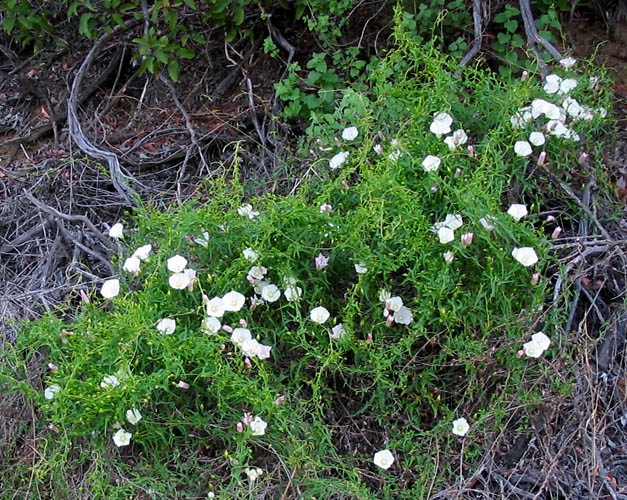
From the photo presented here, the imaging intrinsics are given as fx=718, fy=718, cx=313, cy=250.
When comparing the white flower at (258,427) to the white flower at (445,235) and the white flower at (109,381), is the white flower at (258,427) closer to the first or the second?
the white flower at (109,381)

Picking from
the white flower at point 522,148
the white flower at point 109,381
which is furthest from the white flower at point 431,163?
the white flower at point 109,381

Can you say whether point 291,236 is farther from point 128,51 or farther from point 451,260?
point 128,51

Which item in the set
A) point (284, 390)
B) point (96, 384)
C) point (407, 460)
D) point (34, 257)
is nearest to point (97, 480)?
point (96, 384)

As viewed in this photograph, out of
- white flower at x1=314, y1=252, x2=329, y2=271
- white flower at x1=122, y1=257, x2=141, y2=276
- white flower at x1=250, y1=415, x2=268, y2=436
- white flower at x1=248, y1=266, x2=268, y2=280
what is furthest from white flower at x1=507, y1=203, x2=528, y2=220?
white flower at x1=122, y1=257, x2=141, y2=276

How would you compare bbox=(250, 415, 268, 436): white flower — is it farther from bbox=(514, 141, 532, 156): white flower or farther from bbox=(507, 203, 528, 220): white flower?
bbox=(514, 141, 532, 156): white flower

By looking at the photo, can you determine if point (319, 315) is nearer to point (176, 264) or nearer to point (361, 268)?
point (361, 268)

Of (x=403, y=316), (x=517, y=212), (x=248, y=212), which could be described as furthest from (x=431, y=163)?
(x=248, y=212)
